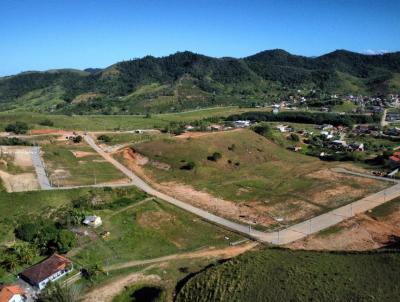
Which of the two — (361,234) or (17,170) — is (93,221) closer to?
(17,170)

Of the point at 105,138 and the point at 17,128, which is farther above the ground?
the point at 17,128

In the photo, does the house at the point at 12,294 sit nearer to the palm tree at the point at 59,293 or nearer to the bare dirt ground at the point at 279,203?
the palm tree at the point at 59,293

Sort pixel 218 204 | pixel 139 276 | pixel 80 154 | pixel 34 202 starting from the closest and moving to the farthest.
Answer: pixel 139 276
pixel 34 202
pixel 218 204
pixel 80 154

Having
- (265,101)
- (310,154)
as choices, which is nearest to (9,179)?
(310,154)

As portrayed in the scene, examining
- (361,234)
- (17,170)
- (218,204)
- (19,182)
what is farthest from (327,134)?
(19,182)

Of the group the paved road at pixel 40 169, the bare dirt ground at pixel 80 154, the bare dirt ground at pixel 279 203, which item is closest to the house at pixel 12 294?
the paved road at pixel 40 169

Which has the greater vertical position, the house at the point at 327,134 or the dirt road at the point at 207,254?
the house at the point at 327,134
